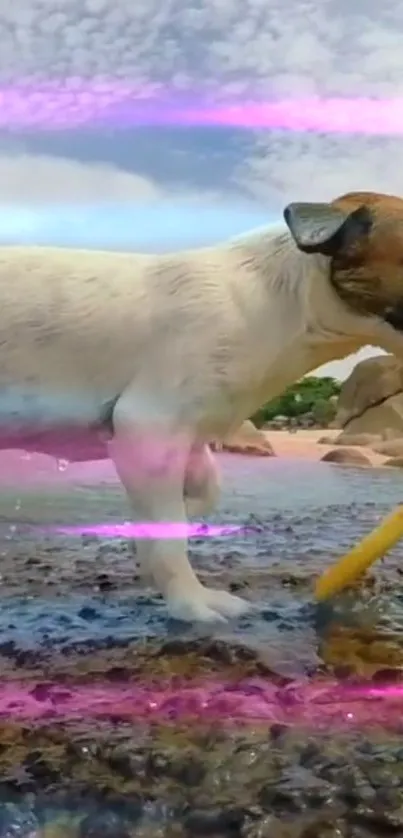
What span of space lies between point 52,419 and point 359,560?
0.76 feet

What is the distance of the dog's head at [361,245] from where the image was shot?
0.62 m

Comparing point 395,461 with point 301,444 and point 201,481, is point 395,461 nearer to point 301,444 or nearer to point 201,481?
point 301,444

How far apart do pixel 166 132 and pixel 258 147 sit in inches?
3.2

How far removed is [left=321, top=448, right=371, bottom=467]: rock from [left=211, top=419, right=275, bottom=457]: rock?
0.29 feet

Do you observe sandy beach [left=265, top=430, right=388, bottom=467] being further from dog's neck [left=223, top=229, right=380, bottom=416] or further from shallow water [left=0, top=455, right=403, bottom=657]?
dog's neck [left=223, top=229, right=380, bottom=416]

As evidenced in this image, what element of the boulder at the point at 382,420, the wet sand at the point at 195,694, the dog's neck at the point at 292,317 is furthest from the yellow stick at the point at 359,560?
the boulder at the point at 382,420

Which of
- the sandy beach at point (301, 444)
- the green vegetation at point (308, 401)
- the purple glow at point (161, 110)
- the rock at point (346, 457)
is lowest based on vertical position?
the rock at point (346, 457)

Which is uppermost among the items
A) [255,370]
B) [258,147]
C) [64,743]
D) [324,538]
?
[258,147]

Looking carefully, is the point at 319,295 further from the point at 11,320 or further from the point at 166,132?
the point at 166,132

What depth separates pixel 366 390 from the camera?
96 cm

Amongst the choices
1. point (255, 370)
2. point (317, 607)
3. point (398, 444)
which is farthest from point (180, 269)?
point (398, 444)

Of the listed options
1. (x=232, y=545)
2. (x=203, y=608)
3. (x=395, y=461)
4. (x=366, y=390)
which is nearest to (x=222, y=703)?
(x=203, y=608)

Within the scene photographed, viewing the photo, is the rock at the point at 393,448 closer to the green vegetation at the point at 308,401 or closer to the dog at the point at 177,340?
the green vegetation at the point at 308,401

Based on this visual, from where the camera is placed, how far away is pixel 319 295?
0.66 meters
